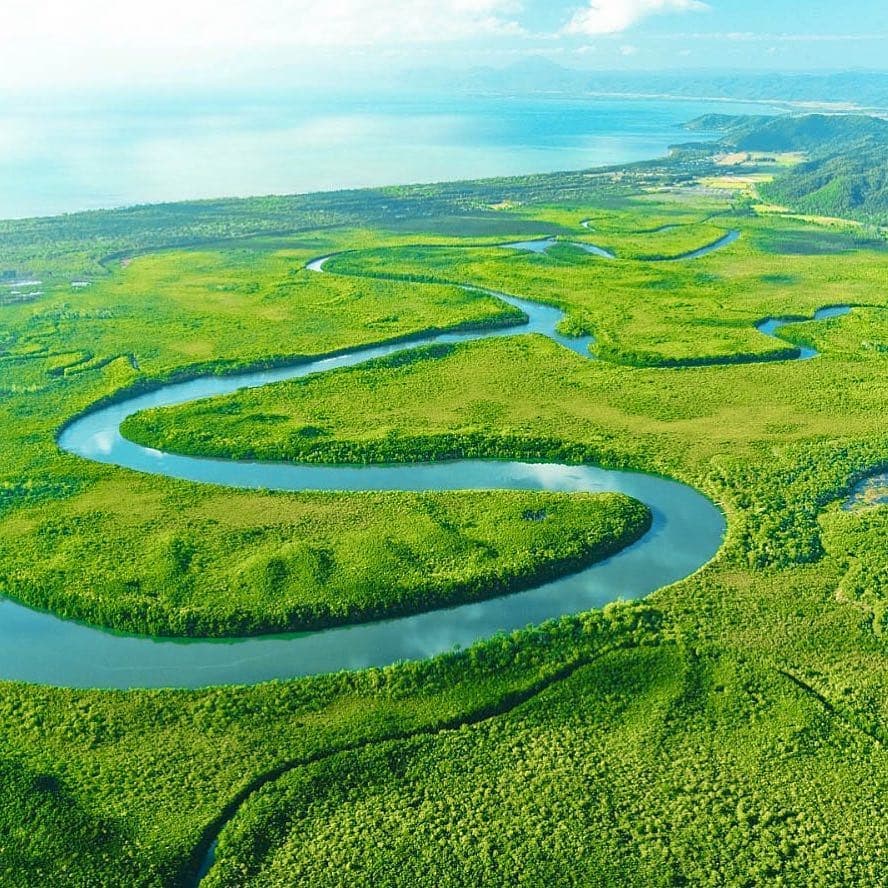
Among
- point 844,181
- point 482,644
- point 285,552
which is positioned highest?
point 844,181

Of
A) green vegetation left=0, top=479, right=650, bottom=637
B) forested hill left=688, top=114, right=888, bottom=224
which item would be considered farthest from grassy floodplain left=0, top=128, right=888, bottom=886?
forested hill left=688, top=114, right=888, bottom=224

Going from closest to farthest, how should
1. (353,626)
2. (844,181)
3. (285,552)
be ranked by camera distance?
1. (353,626)
2. (285,552)
3. (844,181)

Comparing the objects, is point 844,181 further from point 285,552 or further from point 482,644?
point 482,644

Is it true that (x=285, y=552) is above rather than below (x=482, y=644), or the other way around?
above

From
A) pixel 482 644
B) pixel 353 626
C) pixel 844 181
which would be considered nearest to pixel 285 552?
pixel 353 626

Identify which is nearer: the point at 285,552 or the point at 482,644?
the point at 482,644

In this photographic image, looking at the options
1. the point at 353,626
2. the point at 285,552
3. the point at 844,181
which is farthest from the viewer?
the point at 844,181

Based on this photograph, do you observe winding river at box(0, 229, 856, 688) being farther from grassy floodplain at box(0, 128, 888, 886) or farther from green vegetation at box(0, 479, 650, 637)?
grassy floodplain at box(0, 128, 888, 886)
